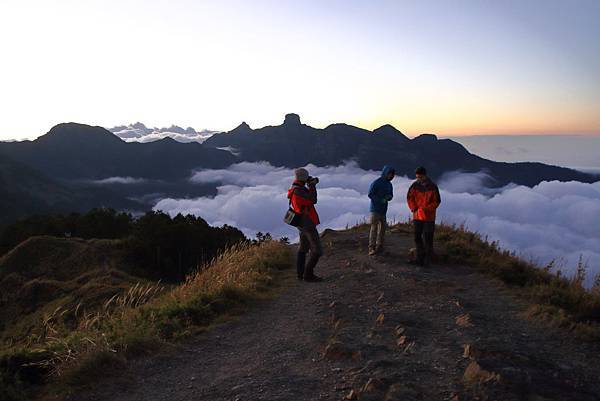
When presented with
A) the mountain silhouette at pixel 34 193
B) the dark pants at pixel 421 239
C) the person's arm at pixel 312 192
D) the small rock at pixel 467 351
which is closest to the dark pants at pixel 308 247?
the person's arm at pixel 312 192

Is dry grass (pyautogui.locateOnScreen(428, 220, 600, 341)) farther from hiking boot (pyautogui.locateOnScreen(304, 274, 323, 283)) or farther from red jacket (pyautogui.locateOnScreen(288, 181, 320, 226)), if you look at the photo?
red jacket (pyautogui.locateOnScreen(288, 181, 320, 226))

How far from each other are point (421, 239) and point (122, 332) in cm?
704

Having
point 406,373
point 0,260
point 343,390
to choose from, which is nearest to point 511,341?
point 406,373

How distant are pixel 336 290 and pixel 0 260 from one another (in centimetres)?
2394

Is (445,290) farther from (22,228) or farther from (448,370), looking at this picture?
(22,228)

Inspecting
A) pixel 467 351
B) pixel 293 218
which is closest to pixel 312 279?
pixel 293 218

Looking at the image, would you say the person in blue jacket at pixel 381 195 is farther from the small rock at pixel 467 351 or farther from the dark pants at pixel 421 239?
the small rock at pixel 467 351

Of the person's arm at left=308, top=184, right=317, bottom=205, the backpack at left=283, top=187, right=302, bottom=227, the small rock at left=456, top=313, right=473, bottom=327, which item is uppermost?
the person's arm at left=308, top=184, right=317, bottom=205

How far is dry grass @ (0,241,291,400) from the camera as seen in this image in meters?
5.29

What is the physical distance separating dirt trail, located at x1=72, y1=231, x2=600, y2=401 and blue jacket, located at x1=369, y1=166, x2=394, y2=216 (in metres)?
3.57

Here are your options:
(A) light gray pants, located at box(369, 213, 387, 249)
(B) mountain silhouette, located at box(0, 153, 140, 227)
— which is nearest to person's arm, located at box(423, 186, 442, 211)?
(A) light gray pants, located at box(369, 213, 387, 249)

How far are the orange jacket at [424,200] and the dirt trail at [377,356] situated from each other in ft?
7.95

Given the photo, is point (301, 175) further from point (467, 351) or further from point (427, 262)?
point (467, 351)

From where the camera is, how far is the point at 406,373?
4.89m
